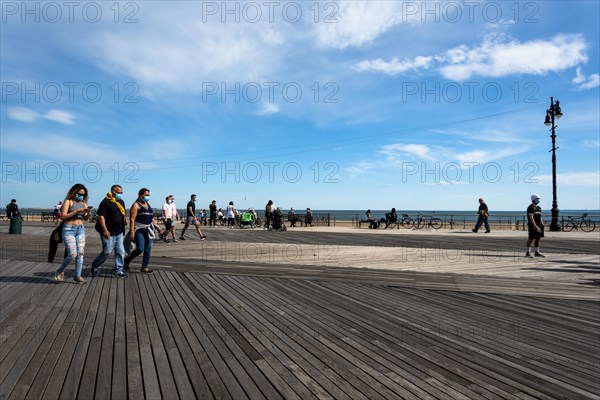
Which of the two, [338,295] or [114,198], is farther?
[114,198]

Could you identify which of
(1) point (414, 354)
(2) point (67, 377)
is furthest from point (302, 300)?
(2) point (67, 377)

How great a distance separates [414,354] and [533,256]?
29.5 ft

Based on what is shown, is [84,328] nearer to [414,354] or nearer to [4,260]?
[414,354]

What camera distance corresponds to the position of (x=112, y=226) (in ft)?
22.9

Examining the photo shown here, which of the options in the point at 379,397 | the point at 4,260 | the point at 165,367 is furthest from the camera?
the point at 4,260

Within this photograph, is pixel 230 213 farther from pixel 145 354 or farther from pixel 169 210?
pixel 145 354

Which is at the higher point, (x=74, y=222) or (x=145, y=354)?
(x=74, y=222)

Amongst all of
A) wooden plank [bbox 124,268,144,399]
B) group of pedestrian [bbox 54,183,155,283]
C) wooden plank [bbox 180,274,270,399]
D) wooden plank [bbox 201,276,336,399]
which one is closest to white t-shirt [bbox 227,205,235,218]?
group of pedestrian [bbox 54,183,155,283]

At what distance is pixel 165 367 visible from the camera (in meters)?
3.22

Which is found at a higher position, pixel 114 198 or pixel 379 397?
pixel 114 198

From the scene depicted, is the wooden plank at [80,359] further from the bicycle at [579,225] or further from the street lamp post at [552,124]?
the bicycle at [579,225]

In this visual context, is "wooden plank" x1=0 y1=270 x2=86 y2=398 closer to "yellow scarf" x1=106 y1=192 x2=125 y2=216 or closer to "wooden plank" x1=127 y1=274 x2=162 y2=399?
"wooden plank" x1=127 y1=274 x2=162 y2=399

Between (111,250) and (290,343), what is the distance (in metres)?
4.77

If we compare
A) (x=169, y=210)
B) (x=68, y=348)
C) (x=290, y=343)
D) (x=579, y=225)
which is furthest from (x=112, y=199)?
(x=579, y=225)
